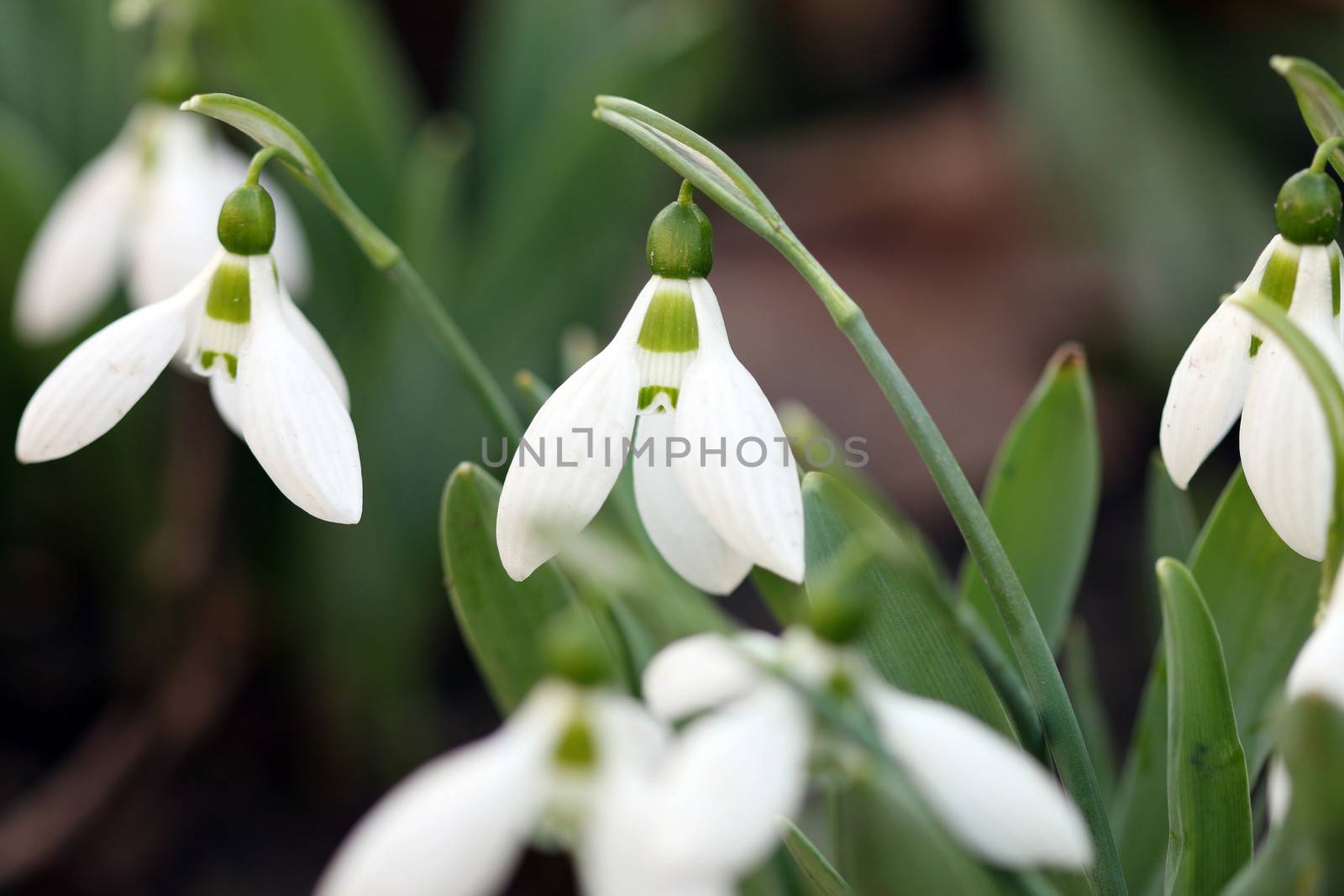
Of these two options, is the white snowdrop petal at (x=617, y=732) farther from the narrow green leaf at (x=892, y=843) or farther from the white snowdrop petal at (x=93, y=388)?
the white snowdrop petal at (x=93, y=388)

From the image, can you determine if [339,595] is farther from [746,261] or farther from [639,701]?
[746,261]

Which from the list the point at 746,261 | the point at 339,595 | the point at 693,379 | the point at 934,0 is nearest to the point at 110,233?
the point at 339,595

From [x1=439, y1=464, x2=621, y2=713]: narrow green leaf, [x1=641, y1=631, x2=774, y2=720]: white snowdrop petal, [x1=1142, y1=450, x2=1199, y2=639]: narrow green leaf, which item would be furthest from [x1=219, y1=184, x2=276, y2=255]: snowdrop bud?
[x1=1142, y1=450, x2=1199, y2=639]: narrow green leaf

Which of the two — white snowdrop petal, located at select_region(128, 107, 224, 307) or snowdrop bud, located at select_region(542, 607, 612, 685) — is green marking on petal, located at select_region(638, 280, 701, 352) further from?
white snowdrop petal, located at select_region(128, 107, 224, 307)

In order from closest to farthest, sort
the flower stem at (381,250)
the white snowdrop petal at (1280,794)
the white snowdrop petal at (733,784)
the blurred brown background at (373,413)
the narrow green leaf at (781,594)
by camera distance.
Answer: the white snowdrop petal at (733,784) → the white snowdrop petal at (1280,794) → the flower stem at (381,250) → the narrow green leaf at (781,594) → the blurred brown background at (373,413)

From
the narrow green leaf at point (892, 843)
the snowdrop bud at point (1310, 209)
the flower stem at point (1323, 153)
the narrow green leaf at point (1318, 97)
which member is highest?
the narrow green leaf at point (1318, 97)

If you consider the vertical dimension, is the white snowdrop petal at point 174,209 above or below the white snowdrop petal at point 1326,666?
above

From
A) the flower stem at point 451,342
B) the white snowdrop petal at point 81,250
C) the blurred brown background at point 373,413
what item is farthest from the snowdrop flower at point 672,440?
the blurred brown background at point 373,413
